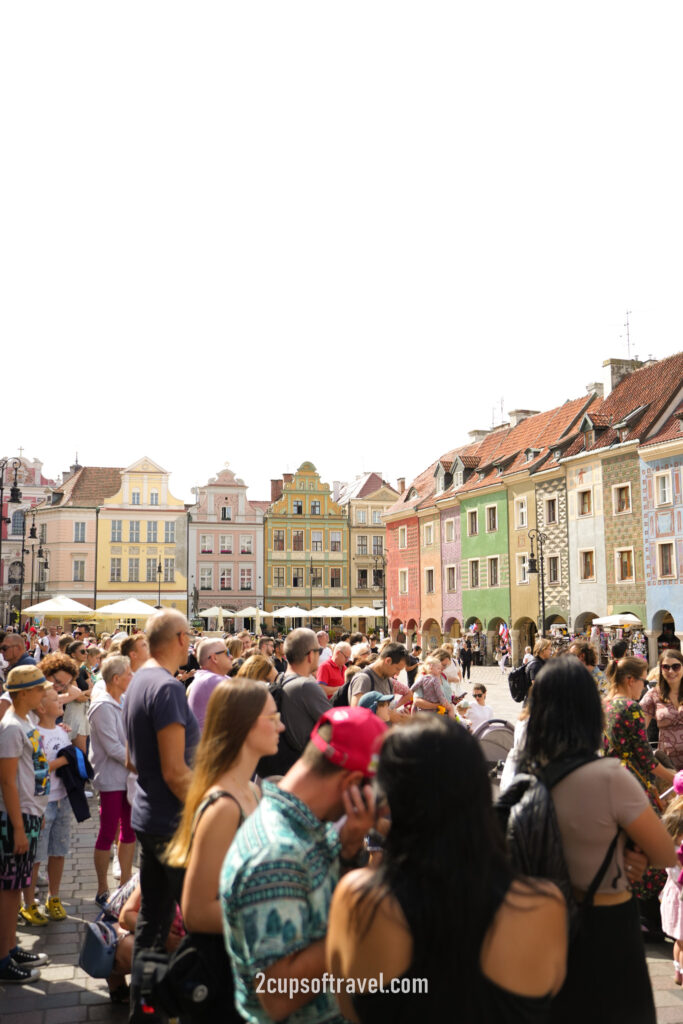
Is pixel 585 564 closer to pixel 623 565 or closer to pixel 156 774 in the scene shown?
pixel 623 565

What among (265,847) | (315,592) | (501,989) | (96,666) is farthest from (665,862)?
(315,592)

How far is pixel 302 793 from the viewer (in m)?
2.30

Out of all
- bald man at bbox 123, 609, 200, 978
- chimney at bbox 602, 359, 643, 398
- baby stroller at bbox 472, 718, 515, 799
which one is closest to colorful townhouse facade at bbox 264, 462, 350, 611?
chimney at bbox 602, 359, 643, 398

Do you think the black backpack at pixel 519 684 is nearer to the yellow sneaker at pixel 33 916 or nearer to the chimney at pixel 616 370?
the yellow sneaker at pixel 33 916

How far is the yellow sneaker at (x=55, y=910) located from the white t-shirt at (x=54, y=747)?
71 cm

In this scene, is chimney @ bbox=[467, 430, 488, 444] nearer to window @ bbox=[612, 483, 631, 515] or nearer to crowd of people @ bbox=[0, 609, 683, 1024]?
window @ bbox=[612, 483, 631, 515]

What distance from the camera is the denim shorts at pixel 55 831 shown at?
6664 millimetres

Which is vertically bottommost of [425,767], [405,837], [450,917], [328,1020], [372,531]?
[328,1020]

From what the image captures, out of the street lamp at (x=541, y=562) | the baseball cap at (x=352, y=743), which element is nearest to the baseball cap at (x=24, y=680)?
the baseball cap at (x=352, y=743)

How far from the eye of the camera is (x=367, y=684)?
7.61 metres

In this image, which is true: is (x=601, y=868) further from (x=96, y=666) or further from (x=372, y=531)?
(x=372, y=531)

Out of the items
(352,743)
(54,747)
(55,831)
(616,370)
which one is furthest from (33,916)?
(616,370)

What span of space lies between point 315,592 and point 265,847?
60869 mm

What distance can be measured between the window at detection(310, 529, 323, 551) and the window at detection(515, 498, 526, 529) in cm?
2459
